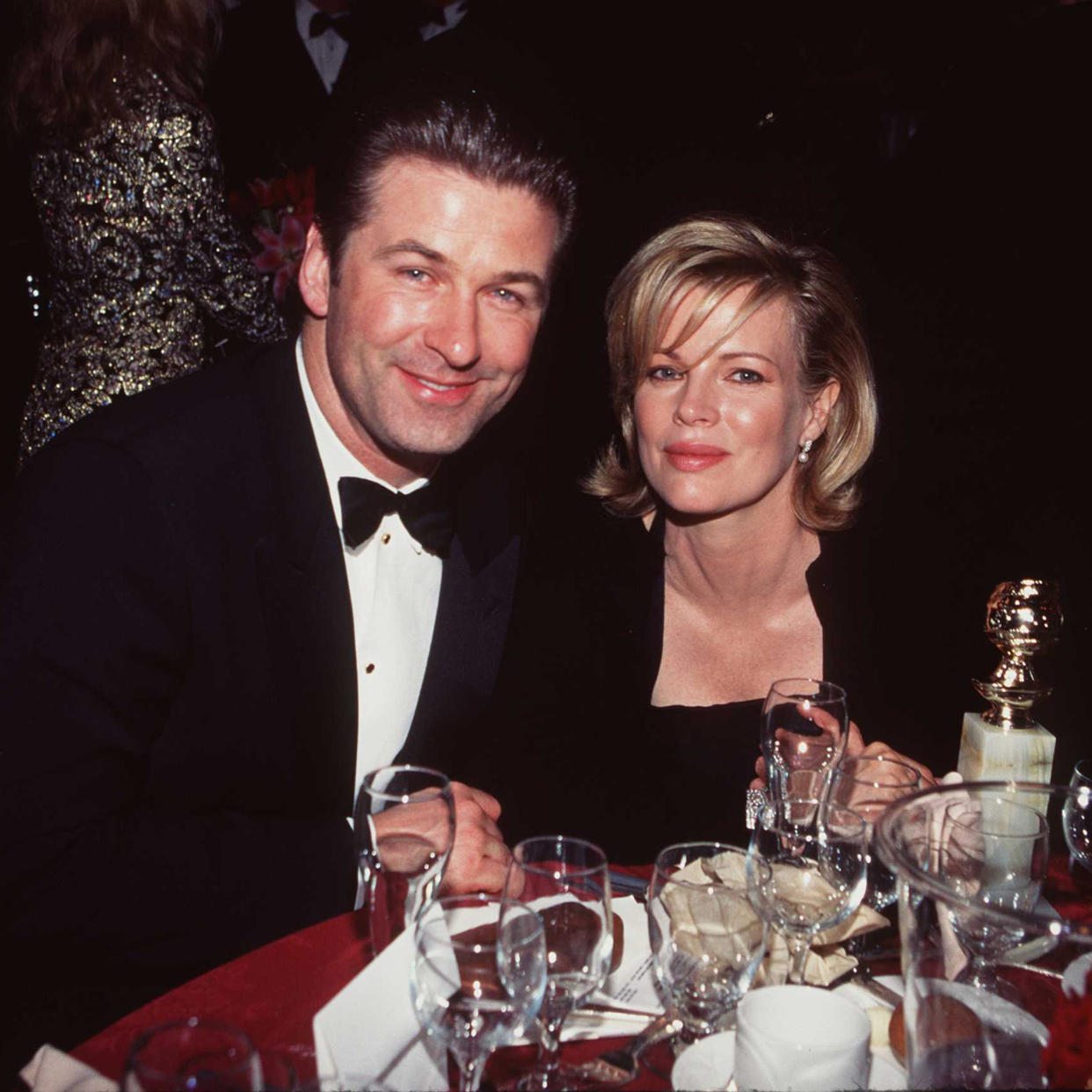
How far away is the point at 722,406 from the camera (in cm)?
277

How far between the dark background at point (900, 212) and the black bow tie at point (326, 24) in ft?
1.05

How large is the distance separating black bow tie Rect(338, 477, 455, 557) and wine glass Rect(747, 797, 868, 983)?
3.53ft

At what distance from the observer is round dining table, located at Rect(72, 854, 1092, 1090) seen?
1.18 meters

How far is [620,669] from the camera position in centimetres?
291

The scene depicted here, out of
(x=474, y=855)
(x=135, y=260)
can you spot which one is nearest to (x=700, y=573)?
(x=474, y=855)

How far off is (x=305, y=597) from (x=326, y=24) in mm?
3828

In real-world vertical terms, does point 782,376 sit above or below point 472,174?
below

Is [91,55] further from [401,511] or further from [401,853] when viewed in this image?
[401,853]

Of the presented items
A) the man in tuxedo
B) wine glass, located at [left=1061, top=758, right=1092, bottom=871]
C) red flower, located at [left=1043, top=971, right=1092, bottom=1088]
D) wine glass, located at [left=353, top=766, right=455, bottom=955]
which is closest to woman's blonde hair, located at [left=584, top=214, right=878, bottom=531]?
the man in tuxedo

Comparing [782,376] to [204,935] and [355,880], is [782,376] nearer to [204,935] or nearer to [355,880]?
[355,880]

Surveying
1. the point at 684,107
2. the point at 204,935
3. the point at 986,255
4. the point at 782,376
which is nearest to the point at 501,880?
the point at 204,935

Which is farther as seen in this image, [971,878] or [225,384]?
[225,384]

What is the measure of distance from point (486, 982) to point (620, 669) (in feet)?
6.18

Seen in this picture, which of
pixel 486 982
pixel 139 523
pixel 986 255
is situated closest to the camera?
pixel 486 982
